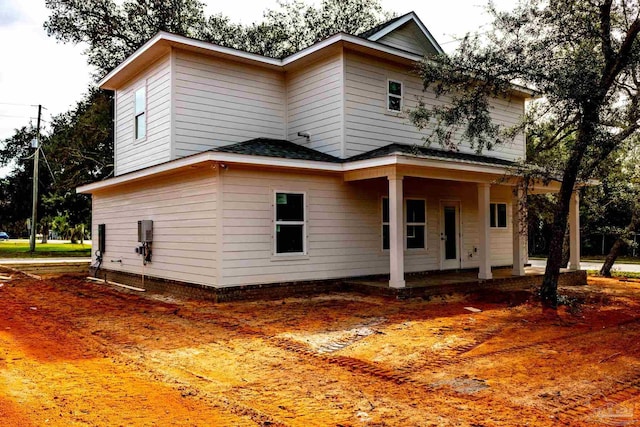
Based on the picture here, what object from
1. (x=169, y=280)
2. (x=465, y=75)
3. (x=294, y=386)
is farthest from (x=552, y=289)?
(x=169, y=280)

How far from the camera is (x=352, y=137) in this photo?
1221cm

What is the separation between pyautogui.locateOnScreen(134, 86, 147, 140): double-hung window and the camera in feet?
44.5

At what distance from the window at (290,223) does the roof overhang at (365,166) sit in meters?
0.71

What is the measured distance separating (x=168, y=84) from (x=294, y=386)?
366 inches

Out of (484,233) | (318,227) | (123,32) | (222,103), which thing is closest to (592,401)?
(318,227)

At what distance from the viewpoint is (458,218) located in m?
14.7

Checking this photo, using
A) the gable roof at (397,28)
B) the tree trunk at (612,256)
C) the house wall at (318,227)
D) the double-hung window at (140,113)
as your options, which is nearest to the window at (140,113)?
the double-hung window at (140,113)

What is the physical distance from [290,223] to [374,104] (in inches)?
155

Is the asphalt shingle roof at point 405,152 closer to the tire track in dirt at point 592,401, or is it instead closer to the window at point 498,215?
the window at point 498,215

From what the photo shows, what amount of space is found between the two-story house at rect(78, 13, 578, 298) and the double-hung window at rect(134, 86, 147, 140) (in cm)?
8

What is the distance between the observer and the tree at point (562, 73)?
9320 mm

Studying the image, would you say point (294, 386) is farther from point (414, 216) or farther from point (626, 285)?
point (626, 285)

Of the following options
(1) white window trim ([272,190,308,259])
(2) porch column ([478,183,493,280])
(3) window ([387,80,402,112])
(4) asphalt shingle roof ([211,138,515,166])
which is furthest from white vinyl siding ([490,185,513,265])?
(1) white window trim ([272,190,308,259])

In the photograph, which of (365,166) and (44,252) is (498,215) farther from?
(44,252)
